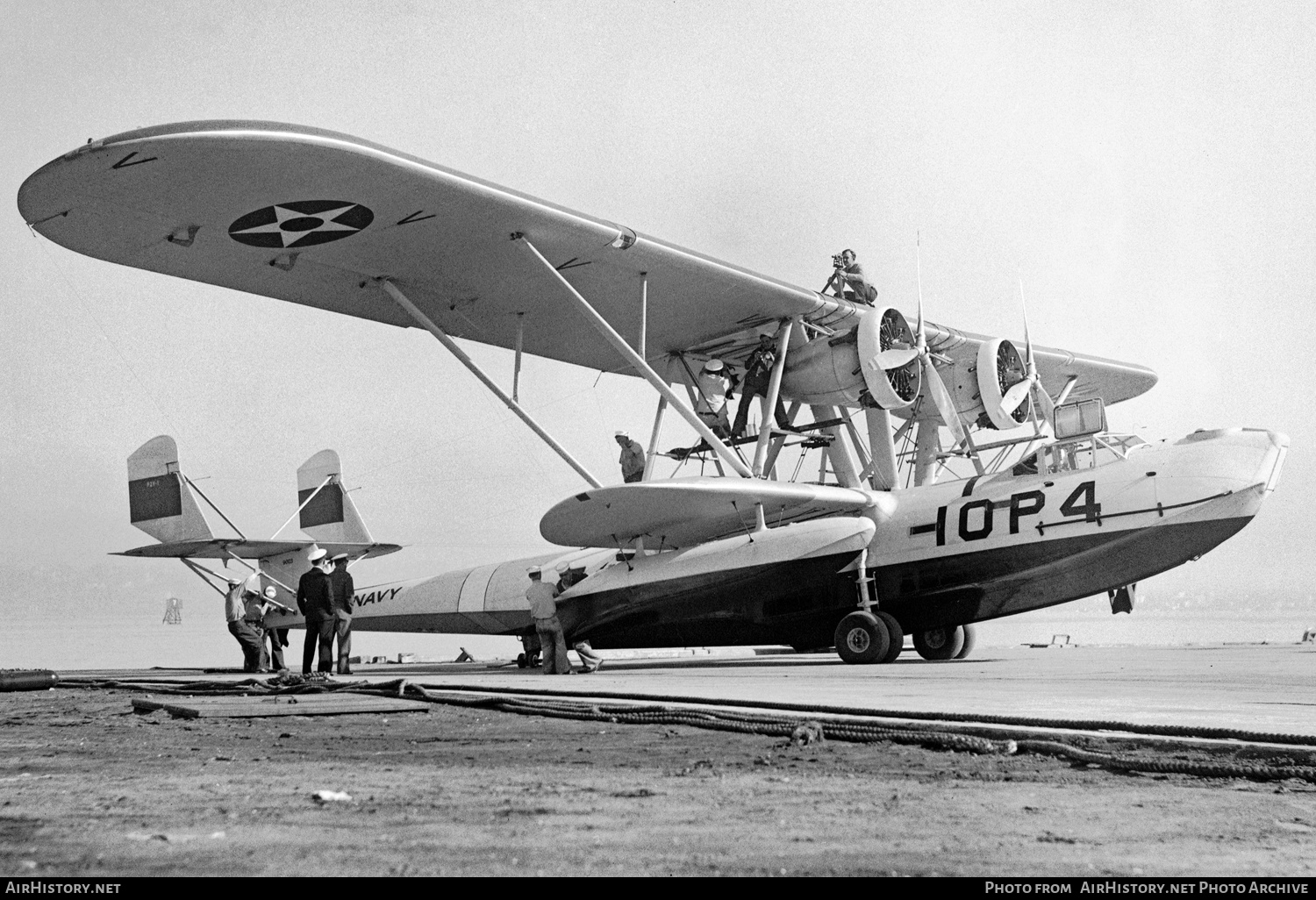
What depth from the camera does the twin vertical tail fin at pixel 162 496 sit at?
17562 millimetres

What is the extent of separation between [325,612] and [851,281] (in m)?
8.90

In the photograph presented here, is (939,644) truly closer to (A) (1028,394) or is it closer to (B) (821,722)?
(A) (1028,394)

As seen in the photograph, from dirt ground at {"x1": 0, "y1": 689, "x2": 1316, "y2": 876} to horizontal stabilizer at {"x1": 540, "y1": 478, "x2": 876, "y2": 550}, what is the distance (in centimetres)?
773

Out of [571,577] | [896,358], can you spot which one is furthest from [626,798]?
[571,577]

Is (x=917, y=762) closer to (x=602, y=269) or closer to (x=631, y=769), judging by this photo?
(x=631, y=769)

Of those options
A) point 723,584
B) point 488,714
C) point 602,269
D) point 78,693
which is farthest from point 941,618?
point 78,693

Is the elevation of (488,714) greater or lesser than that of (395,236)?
lesser

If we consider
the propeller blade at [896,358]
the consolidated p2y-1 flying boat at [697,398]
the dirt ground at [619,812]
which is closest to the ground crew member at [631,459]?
the consolidated p2y-1 flying boat at [697,398]

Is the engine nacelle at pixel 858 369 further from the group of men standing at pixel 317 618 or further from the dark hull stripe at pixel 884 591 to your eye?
the group of men standing at pixel 317 618

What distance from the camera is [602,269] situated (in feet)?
46.6

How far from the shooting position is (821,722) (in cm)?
561

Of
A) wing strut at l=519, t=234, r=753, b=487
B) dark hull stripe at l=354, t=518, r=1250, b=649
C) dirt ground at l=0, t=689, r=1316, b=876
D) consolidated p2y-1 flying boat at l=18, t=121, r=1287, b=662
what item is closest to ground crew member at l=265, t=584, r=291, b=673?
consolidated p2y-1 flying boat at l=18, t=121, r=1287, b=662

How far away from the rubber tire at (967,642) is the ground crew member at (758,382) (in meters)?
3.64
